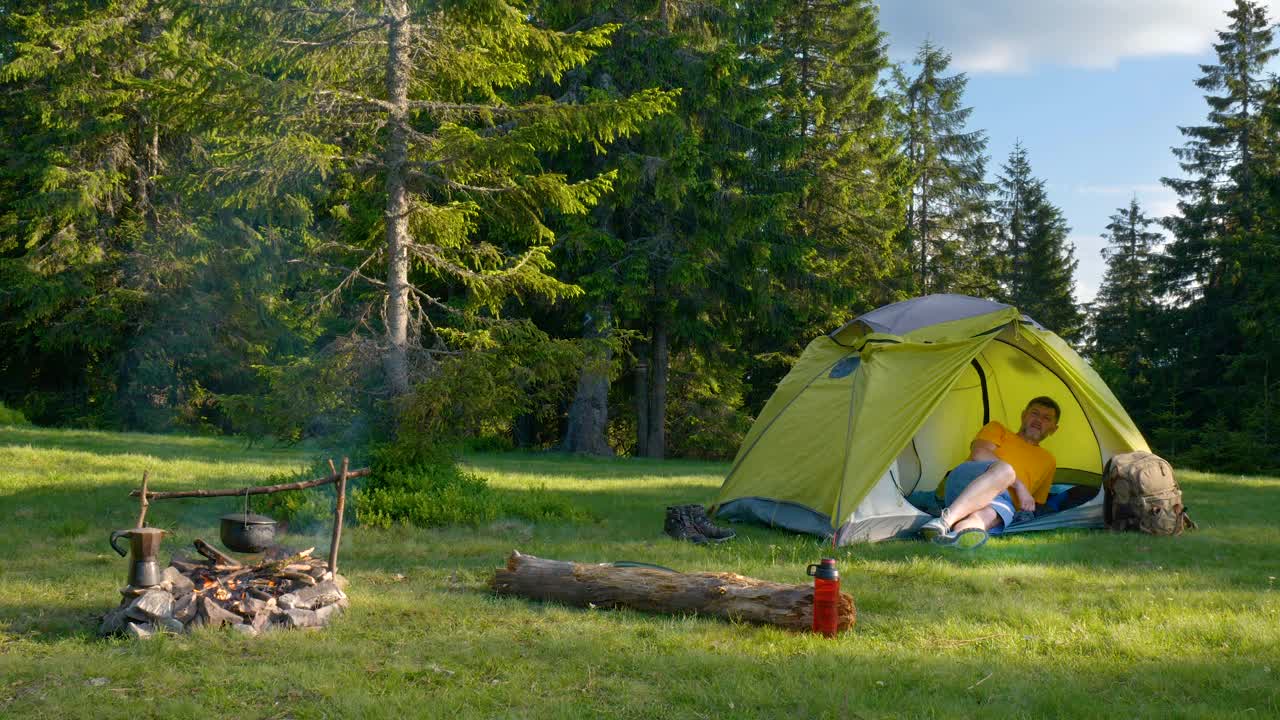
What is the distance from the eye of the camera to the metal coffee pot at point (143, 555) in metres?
4.94

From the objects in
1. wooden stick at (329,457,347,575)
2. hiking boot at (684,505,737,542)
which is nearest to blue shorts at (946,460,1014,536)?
hiking boot at (684,505,737,542)

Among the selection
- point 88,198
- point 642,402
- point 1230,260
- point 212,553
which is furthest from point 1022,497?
point 1230,260

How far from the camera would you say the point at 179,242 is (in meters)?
21.0

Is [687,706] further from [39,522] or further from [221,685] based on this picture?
[39,522]

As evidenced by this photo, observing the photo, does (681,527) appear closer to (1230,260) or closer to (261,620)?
(261,620)

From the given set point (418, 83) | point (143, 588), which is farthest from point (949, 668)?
point (418, 83)

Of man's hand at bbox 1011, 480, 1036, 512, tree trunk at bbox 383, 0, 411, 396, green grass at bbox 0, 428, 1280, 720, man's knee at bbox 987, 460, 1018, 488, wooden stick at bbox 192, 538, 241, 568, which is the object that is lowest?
green grass at bbox 0, 428, 1280, 720

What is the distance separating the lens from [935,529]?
7.84 meters

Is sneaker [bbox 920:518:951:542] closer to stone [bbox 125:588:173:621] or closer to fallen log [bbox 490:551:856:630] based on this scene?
fallen log [bbox 490:551:856:630]

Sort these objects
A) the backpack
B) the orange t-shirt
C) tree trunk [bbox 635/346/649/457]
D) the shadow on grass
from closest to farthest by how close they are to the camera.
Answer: the backpack, the orange t-shirt, the shadow on grass, tree trunk [bbox 635/346/649/457]

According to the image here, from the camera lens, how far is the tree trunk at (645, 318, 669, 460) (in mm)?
19703

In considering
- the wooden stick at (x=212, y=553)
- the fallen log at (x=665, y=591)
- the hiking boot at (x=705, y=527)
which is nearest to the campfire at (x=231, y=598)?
the wooden stick at (x=212, y=553)

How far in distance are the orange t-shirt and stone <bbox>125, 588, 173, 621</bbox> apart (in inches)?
251

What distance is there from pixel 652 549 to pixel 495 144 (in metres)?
3.77
